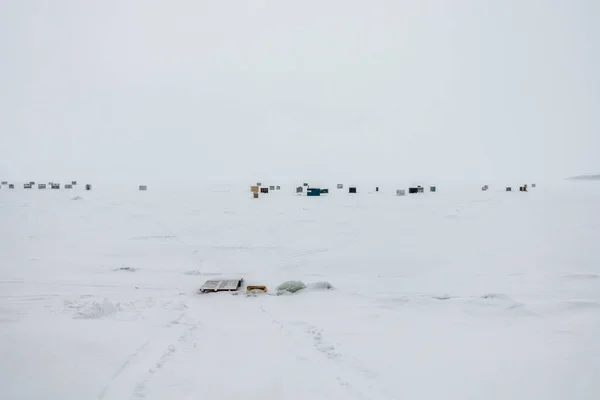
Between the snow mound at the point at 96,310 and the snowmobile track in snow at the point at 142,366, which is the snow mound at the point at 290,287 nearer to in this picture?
the snowmobile track in snow at the point at 142,366

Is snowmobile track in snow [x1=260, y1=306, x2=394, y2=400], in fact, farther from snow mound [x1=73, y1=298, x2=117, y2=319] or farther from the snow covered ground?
snow mound [x1=73, y1=298, x2=117, y2=319]

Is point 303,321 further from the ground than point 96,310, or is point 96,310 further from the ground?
point 96,310

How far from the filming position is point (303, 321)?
7.50 meters

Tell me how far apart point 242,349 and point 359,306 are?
9.85 feet

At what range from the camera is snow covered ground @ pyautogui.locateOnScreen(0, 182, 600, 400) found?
5.07 meters

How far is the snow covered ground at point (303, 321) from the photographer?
5.07m

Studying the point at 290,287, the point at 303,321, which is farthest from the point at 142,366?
the point at 290,287

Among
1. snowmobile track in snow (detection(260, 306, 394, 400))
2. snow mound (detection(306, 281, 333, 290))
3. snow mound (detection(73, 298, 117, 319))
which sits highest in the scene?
A: snow mound (detection(73, 298, 117, 319))

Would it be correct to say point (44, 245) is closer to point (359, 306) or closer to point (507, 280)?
point (359, 306)

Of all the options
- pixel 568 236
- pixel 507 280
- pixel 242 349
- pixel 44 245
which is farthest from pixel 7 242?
pixel 568 236

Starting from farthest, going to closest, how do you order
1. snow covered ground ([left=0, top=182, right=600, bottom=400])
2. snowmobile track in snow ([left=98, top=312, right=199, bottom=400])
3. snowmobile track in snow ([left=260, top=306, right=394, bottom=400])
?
snow covered ground ([left=0, top=182, right=600, bottom=400])
snowmobile track in snow ([left=260, top=306, right=394, bottom=400])
snowmobile track in snow ([left=98, top=312, right=199, bottom=400])

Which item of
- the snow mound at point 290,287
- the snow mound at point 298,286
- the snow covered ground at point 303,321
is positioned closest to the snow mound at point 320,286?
the snow mound at point 298,286

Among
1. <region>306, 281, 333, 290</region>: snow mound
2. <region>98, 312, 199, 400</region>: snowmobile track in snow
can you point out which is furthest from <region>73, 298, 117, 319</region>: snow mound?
<region>306, 281, 333, 290</region>: snow mound

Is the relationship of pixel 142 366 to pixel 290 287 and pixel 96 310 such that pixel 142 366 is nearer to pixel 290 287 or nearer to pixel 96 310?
pixel 96 310
